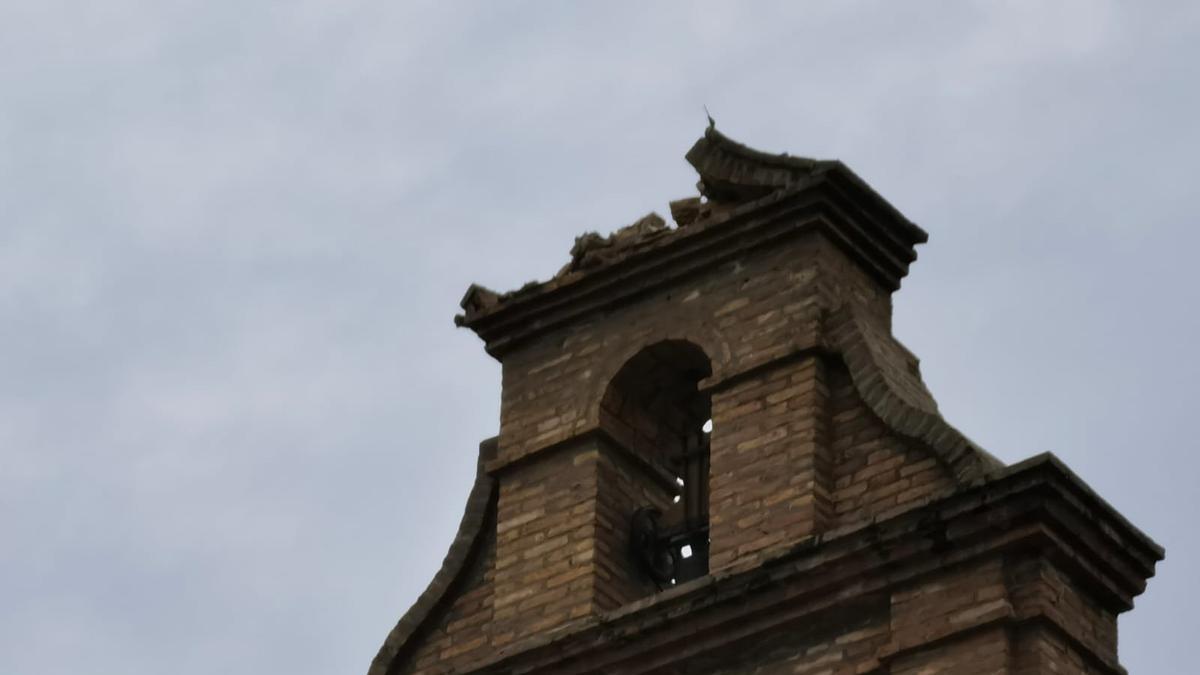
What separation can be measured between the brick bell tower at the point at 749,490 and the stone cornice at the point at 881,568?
0.01 metres

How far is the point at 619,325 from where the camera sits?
2441 centimetres

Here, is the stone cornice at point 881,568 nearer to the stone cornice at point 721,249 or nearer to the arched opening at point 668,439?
the arched opening at point 668,439

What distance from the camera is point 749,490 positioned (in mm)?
22859

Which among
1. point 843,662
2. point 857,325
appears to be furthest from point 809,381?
point 843,662

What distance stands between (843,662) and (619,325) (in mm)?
3377

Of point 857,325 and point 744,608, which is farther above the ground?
point 857,325

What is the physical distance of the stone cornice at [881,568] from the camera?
2152cm

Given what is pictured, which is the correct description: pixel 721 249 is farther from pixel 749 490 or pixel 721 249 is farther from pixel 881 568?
pixel 881 568

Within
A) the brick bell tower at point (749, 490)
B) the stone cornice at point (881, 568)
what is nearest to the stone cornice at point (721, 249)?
the brick bell tower at point (749, 490)

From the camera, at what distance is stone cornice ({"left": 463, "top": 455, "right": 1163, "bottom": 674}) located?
70.6ft

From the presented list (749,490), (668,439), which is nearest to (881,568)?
(749,490)

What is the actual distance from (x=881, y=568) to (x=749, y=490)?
1.27 m

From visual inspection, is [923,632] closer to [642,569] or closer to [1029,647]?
[1029,647]

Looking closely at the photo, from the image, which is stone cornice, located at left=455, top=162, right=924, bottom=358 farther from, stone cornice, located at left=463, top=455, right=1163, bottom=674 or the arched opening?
stone cornice, located at left=463, top=455, right=1163, bottom=674
